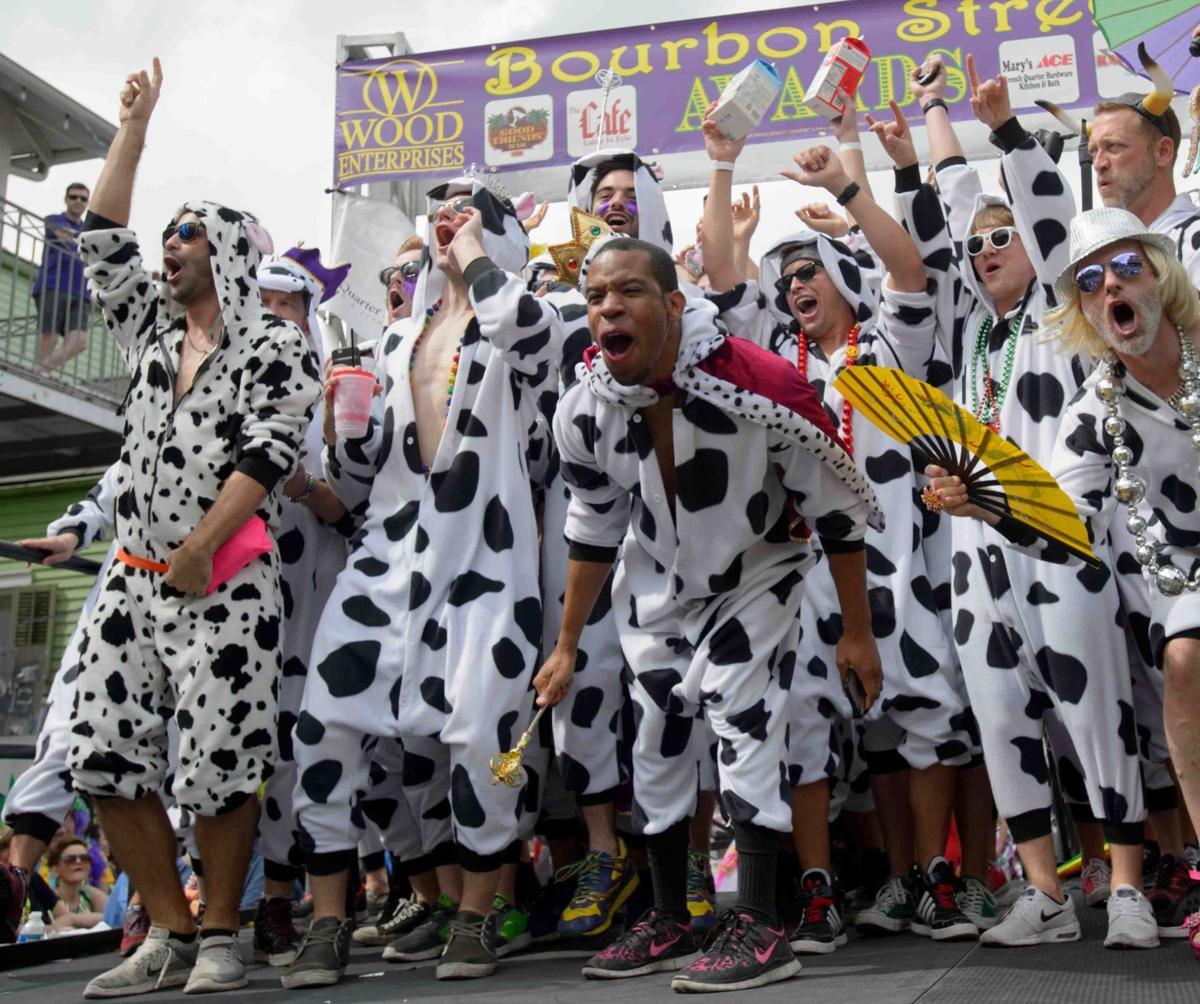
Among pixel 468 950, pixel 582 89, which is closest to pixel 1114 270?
pixel 468 950

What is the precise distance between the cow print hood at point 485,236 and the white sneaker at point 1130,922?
2559mm

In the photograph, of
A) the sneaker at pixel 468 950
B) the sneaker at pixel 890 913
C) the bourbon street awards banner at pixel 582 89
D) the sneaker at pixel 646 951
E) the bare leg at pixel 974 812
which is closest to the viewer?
the sneaker at pixel 646 951

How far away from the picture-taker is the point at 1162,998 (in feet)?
8.50

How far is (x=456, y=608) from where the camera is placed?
3.83m

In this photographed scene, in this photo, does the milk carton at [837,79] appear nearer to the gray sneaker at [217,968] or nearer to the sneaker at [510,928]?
the sneaker at [510,928]

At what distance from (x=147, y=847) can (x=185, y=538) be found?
843mm

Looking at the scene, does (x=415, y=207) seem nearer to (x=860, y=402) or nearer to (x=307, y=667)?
(x=307, y=667)

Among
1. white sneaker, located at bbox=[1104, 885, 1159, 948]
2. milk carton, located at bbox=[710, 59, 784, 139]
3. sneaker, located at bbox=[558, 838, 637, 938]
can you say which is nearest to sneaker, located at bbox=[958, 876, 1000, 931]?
white sneaker, located at bbox=[1104, 885, 1159, 948]

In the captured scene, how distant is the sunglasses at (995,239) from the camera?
3885 millimetres

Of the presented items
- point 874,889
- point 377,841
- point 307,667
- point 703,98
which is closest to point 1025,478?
point 874,889

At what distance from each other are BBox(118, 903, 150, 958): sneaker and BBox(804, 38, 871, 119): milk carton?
344cm

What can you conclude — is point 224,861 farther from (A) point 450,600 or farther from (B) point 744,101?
(B) point 744,101

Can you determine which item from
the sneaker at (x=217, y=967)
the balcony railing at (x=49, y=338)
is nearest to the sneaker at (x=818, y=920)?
the sneaker at (x=217, y=967)

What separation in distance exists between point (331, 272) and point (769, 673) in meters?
2.82
